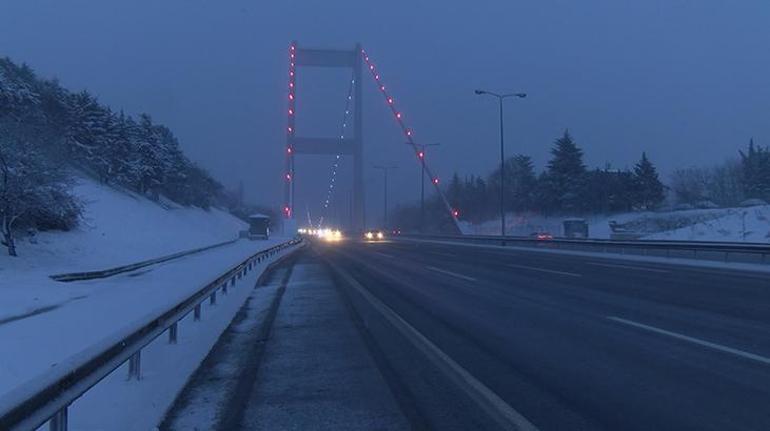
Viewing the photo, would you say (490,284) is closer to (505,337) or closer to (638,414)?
(505,337)

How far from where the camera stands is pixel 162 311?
10211 mm

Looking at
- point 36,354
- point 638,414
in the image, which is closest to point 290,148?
point 36,354

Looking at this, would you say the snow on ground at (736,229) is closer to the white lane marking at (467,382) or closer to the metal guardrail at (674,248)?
the metal guardrail at (674,248)

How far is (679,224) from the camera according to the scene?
234ft

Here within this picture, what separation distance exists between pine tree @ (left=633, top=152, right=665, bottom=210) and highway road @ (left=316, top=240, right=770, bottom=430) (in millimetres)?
75935

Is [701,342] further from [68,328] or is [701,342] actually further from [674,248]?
[674,248]

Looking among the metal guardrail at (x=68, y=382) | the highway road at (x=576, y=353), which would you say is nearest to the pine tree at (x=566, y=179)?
the highway road at (x=576, y=353)

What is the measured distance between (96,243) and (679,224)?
4791 cm

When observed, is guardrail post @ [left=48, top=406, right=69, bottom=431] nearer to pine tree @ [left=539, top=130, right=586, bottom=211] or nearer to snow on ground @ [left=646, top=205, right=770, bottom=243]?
snow on ground @ [left=646, top=205, right=770, bottom=243]

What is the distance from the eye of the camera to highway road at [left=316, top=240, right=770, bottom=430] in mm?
7285

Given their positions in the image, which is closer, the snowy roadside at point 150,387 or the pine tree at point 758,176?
the snowy roadside at point 150,387

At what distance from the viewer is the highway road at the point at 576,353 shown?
7285 mm

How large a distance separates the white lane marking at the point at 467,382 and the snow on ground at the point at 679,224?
125 ft

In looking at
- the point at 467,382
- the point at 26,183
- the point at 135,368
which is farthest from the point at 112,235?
the point at 467,382
